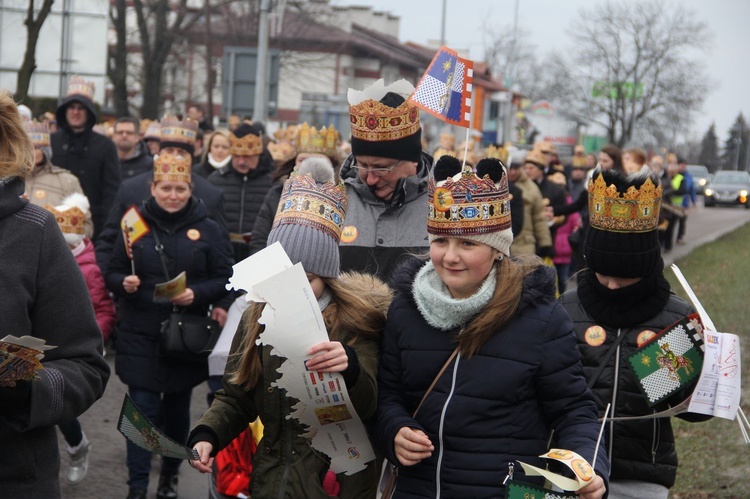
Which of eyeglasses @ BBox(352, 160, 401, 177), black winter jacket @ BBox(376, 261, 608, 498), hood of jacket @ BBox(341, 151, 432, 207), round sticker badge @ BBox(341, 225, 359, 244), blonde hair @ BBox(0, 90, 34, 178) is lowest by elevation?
black winter jacket @ BBox(376, 261, 608, 498)

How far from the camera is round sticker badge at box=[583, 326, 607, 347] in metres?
4.64

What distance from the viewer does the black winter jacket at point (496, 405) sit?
3.62 meters

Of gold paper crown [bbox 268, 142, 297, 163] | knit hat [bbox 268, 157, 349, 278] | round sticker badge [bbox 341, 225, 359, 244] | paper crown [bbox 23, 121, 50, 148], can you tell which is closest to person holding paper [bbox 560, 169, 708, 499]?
round sticker badge [bbox 341, 225, 359, 244]

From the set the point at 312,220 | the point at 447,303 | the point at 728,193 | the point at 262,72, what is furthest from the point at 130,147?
the point at 728,193

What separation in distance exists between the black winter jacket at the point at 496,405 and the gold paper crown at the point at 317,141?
14.7ft

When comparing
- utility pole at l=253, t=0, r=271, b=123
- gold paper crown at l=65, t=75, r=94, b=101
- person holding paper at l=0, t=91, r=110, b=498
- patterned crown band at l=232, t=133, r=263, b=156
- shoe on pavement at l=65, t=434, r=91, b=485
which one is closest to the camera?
person holding paper at l=0, t=91, r=110, b=498

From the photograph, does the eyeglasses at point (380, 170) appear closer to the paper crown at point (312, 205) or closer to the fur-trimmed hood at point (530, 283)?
the paper crown at point (312, 205)

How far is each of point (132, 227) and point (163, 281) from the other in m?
0.37

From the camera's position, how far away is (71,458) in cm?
721

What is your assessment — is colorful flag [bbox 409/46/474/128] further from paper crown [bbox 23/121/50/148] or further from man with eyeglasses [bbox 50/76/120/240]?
man with eyeglasses [bbox 50/76/120/240]

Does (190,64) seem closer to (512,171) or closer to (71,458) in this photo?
(512,171)

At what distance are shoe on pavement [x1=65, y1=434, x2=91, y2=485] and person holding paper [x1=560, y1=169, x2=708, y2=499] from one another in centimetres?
359

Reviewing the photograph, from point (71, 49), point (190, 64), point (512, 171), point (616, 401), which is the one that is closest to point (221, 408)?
point (616, 401)

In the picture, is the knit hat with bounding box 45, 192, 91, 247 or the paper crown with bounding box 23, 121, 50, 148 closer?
the knit hat with bounding box 45, 192, 91, 247
